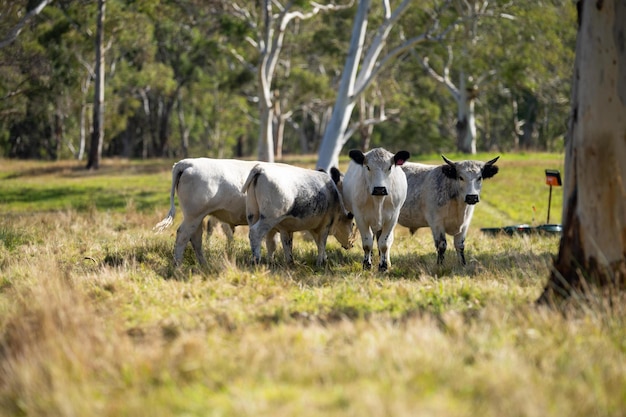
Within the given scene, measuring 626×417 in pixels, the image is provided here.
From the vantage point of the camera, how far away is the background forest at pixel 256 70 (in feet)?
99.1

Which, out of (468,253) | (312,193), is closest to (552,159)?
(468,253)

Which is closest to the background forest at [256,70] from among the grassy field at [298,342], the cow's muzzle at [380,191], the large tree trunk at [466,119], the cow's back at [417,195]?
the large tree trunk at [466,119]

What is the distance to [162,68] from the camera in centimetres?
4912

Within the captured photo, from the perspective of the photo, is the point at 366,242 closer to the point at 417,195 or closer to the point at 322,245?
the point at 322,245

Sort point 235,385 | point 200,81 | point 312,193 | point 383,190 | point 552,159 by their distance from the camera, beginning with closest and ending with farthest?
point 235,385 < point 383,190 < point 312,193 < point 552,159 < point 200,81

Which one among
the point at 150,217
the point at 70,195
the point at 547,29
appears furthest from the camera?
the point at 547,29

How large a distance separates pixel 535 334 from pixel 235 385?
2674 mm

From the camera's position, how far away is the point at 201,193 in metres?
10.9

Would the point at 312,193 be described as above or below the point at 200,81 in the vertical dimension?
below

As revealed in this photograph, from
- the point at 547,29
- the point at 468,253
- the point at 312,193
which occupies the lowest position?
the point at 468,253

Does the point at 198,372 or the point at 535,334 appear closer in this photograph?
the point at 198,372

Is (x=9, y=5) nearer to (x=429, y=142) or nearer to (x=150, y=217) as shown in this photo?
(x=150, y=217)

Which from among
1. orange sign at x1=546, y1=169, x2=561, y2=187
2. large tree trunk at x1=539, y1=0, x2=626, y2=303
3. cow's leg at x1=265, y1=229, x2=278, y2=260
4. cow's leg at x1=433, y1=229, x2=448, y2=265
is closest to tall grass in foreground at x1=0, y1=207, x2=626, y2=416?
large tree trunk at x1=539, y1=0, x2=626, y2=303

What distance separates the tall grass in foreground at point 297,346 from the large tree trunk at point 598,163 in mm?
460
